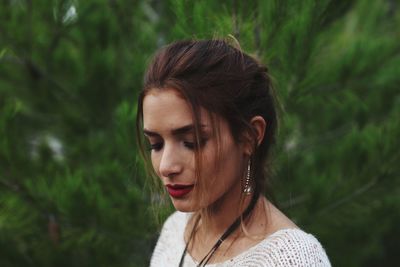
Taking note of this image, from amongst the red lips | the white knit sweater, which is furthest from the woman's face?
the white knit sweater

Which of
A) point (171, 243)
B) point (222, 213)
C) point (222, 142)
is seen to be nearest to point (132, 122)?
point (171, 243)

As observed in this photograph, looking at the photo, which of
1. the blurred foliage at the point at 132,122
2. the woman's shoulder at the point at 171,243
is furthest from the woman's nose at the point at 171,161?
the blurred foliage at the point at 132,122

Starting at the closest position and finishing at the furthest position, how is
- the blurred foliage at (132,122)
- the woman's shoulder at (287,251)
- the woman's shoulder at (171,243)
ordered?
1. the woman's shoulder at (287,251)
2. the woman's shoulder at (171,243)
3. the blurred foliage at (132,122)

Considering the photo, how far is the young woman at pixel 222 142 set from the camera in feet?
3.91

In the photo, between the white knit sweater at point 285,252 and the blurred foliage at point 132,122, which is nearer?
the white knit sweater at point 285,252

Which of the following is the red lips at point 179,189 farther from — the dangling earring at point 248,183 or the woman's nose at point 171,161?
the dangling earring at point 248,183

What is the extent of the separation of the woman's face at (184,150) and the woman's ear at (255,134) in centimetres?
2

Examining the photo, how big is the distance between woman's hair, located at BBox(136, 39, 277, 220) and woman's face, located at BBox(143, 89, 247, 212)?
0.01 meters

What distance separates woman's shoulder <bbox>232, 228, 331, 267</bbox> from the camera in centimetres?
119

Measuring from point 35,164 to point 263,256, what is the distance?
47.4 inches

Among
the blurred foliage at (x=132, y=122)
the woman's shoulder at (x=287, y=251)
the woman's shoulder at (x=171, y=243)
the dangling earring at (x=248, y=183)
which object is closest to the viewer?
the woman's shoulder at (x=287, y=251)

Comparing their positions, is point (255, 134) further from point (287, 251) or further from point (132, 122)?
point (132, 122)

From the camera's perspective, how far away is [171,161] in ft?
3.97

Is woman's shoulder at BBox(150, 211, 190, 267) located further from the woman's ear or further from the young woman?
the woman's ear
